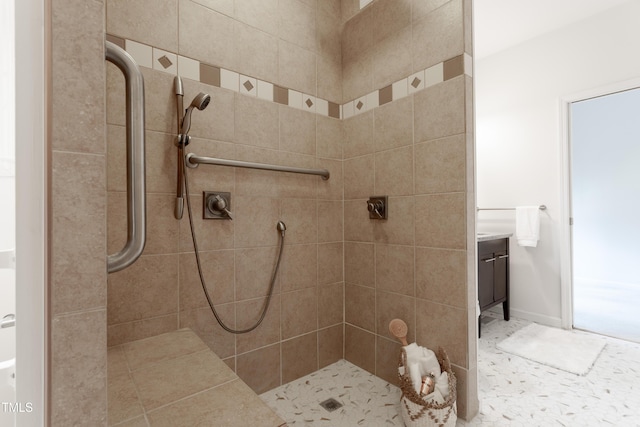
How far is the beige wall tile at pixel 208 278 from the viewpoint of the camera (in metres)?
1.30

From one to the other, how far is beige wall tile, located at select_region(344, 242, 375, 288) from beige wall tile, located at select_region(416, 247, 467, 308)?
0.30 meters

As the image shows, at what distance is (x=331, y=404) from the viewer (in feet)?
4.70

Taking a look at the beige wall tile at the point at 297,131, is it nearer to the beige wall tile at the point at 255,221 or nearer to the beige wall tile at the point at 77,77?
the beige wall tile at the point at 255,221

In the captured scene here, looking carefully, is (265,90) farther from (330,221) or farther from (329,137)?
(330,221)

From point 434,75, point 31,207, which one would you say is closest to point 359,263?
point 434,75

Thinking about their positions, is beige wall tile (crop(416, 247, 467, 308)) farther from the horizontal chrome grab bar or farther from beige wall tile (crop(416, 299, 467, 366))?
the horizontal chrome grab bar

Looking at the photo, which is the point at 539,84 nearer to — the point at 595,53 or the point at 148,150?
the point at 595,53

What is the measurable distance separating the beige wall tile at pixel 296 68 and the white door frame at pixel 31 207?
1.23 m

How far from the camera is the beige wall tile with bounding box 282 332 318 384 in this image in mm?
1611

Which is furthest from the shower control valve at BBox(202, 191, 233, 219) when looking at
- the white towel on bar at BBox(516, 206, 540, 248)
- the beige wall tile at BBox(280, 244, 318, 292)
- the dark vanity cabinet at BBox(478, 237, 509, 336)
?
the white towel on bar at BBox(516, 206, 540, 248)

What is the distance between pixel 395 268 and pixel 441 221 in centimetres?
36

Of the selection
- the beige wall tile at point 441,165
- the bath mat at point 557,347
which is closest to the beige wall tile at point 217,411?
the beige wall tile at point 441,165

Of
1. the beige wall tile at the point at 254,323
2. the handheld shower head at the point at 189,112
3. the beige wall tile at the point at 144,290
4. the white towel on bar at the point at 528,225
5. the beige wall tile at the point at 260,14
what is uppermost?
the beige wall tile at the point at 260,14

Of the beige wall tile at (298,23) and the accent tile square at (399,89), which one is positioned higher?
the beige wall tile at (298,23)
